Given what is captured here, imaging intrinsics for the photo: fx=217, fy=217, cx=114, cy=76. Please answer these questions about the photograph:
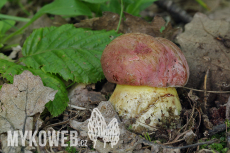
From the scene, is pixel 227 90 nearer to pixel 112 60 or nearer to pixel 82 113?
pixel 112 60

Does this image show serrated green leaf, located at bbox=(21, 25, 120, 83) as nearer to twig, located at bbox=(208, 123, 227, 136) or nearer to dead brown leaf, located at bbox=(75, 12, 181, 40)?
dead brown leaf, located at bbox=(75, 12, 181, 40)

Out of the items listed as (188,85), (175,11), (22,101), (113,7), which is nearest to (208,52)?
(188,85)

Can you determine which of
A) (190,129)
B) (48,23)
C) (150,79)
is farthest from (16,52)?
(190,129)

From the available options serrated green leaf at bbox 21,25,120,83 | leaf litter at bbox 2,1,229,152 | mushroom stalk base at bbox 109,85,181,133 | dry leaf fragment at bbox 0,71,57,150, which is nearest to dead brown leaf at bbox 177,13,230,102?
leaf litter at bbox 2,1,229,152

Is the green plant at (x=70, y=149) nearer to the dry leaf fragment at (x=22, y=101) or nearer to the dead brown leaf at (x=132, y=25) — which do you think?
the dry leaf fragment at (x=22, y=101)

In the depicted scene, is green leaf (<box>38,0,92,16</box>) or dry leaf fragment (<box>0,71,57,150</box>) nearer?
dry leaf fragment (<box>0,71,57,150</box>)
